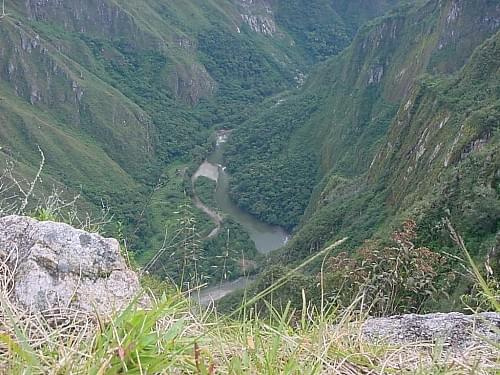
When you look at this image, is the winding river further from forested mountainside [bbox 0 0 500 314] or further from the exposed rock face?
the exposed rock face

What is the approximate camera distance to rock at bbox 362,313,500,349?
364cm

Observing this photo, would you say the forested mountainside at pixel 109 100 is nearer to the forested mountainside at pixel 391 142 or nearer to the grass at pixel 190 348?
the forested mountainside at pixel 391 142

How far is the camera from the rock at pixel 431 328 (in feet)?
11.9

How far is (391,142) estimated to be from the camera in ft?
260

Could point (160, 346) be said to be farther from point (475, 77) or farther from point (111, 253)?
point (475, 77)

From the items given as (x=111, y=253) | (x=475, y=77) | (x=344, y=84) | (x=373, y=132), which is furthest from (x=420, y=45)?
(x=111, y=253)

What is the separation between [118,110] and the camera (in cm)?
15938

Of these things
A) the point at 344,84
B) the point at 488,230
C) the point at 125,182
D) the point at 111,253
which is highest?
the point at 111,253

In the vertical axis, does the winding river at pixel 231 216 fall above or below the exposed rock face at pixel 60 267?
below

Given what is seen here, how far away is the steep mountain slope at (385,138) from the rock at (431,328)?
959 inches

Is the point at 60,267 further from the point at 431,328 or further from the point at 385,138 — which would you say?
the point at 385,138

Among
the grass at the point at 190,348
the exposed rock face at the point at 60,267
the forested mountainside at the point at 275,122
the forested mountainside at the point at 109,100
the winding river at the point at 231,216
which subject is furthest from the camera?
the forested mountainside at the point at 109,100

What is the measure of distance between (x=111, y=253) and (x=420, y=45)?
404 feet

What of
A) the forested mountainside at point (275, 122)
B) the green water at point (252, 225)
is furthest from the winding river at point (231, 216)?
the forested mountainside at point (275, 122)
